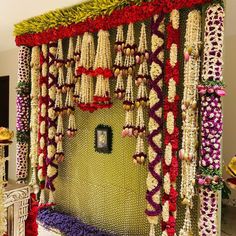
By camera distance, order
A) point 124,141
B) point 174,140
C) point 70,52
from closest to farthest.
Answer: point 174,140 < point 124,141 < point 70,52

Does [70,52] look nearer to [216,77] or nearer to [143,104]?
[143,104]

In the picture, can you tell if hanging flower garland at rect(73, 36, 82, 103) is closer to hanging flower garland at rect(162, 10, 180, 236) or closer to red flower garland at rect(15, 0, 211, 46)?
red flower garland at rect(15, 0, 211, 46)

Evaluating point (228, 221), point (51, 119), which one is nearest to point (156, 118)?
point (51, 119)

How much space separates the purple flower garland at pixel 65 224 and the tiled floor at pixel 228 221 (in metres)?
1.24

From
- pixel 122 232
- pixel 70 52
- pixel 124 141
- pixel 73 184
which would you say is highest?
pixel 70 52

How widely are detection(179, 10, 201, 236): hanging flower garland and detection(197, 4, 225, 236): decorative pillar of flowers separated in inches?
1.6

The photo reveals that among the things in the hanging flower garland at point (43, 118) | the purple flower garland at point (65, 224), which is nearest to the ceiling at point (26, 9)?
the hanging flower garland at point (43, 118)

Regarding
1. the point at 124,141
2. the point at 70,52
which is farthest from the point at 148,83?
the point at 70,52

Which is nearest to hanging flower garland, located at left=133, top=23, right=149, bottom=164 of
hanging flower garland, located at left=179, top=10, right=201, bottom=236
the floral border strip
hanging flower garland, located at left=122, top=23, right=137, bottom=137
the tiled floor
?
hanging flower garland, located at left=122, top=23, right=137, bottom=137

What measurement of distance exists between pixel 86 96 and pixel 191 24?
71 cm

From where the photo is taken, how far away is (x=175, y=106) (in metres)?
1.39

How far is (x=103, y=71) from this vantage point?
1.61 meters

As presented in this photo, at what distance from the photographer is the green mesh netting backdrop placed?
1.62m

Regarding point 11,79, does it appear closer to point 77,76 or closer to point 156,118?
point 77,76
